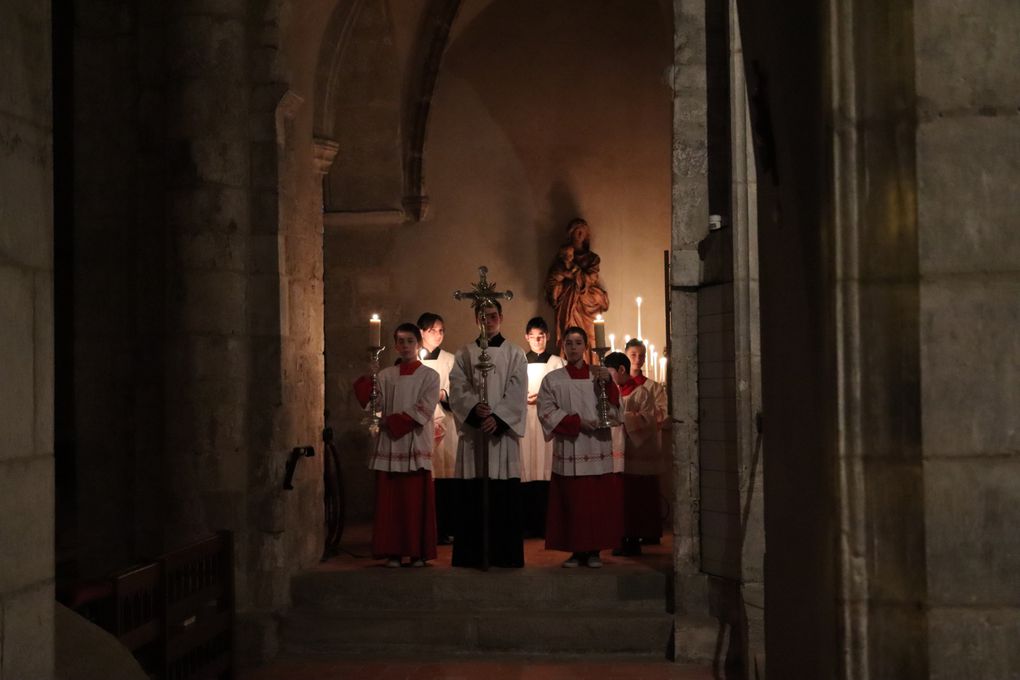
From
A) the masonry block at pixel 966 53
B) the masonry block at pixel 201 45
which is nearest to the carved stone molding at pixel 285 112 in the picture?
the masonry block at pixel 201 45

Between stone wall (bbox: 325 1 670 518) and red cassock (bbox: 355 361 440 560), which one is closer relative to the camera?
red cassock (bbox: 355 361 440 560)

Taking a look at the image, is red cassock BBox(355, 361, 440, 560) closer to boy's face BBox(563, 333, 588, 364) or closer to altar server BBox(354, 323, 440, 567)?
altar server BBox(354, 323, 440, 567)

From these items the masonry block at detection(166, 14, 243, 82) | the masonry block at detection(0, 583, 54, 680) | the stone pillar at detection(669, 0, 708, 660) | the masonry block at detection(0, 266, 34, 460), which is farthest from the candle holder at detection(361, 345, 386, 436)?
the masonry block at detection(0, 266, 34, 460)

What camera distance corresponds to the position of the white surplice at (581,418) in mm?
9680

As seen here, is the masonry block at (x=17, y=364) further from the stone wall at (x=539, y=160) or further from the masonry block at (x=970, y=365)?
the stone wall at (x=539, y=160)

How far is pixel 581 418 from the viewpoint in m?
9.69

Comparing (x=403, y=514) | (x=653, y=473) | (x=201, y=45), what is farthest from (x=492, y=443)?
(x=201, y=45)

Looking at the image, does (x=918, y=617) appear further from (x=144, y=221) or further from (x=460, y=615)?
(x=144, y=221)

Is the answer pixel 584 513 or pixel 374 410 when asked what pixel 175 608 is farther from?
pixel 584 513

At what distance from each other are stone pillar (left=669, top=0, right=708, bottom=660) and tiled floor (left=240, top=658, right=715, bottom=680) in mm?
589

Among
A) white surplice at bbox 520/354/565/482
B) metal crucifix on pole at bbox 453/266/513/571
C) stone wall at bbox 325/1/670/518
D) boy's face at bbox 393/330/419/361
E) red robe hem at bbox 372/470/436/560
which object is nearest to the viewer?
metal crucifix on pole at bbox 453/266/513/571

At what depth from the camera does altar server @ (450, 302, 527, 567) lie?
9.60 m

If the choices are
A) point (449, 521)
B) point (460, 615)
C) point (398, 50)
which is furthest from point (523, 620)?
point (398, 50)

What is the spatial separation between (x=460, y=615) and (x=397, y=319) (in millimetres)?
5658
